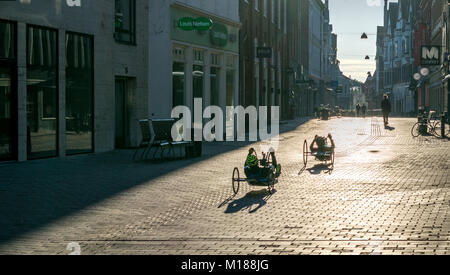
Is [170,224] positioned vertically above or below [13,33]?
below

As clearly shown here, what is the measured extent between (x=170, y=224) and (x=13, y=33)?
31.6ft

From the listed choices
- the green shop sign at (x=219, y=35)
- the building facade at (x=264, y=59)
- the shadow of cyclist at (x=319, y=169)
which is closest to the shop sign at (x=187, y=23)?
the green shop sign at (x=219, y=35)

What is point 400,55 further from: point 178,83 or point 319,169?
point 319,169

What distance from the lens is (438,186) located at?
12.4m

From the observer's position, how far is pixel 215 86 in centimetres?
3069

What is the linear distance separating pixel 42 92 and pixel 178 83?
890 cm

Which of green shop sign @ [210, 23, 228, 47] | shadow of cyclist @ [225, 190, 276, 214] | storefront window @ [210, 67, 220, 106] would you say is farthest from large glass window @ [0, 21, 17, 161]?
storefront window @ [210, 67, 220, 106]

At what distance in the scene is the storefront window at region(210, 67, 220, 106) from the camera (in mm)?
30266

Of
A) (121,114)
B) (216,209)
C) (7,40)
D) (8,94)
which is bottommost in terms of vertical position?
(216,209)

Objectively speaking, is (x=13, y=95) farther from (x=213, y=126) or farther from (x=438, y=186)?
(x=213, y=126)

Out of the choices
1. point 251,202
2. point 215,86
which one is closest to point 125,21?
point 215,86

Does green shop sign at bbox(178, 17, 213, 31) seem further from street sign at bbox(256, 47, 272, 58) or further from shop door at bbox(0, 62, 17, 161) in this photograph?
street sign at bbox(256, 47, 272, 58)

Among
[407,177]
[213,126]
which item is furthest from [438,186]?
[213,126]
